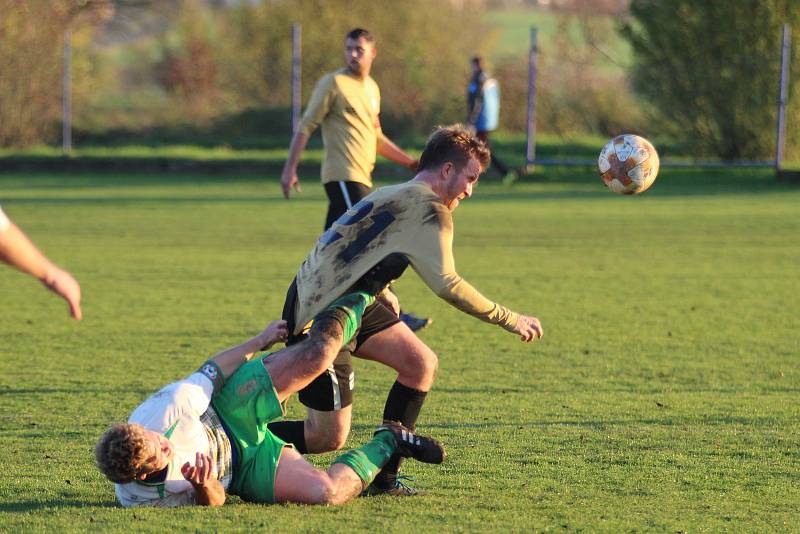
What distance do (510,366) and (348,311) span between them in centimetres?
329

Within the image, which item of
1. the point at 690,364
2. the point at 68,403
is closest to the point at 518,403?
the point at 690,364

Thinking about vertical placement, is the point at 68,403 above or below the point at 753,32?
below

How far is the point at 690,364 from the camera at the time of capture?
27.8 ft

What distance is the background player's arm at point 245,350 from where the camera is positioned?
5.31m

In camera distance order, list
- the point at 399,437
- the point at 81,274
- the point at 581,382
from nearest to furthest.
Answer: the point at 399,437 → the point at 581,382 → the point at 81,274

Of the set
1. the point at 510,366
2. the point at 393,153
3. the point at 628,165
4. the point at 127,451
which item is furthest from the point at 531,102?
the point at 127,451

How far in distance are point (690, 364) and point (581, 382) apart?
1049 mm

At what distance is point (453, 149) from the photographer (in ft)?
17.7

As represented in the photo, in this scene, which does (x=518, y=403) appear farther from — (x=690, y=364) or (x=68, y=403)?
(x=68, y=403)

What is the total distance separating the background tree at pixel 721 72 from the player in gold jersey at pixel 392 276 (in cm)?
2056

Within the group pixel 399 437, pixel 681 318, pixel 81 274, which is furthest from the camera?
pixel 81 274

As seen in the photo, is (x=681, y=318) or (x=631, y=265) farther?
(x=631, y=265)

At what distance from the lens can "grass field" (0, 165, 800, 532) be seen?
520 cm

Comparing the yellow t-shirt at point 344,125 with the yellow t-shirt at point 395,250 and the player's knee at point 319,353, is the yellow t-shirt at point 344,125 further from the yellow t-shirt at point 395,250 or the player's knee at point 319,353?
the player's knee at point 319,353
